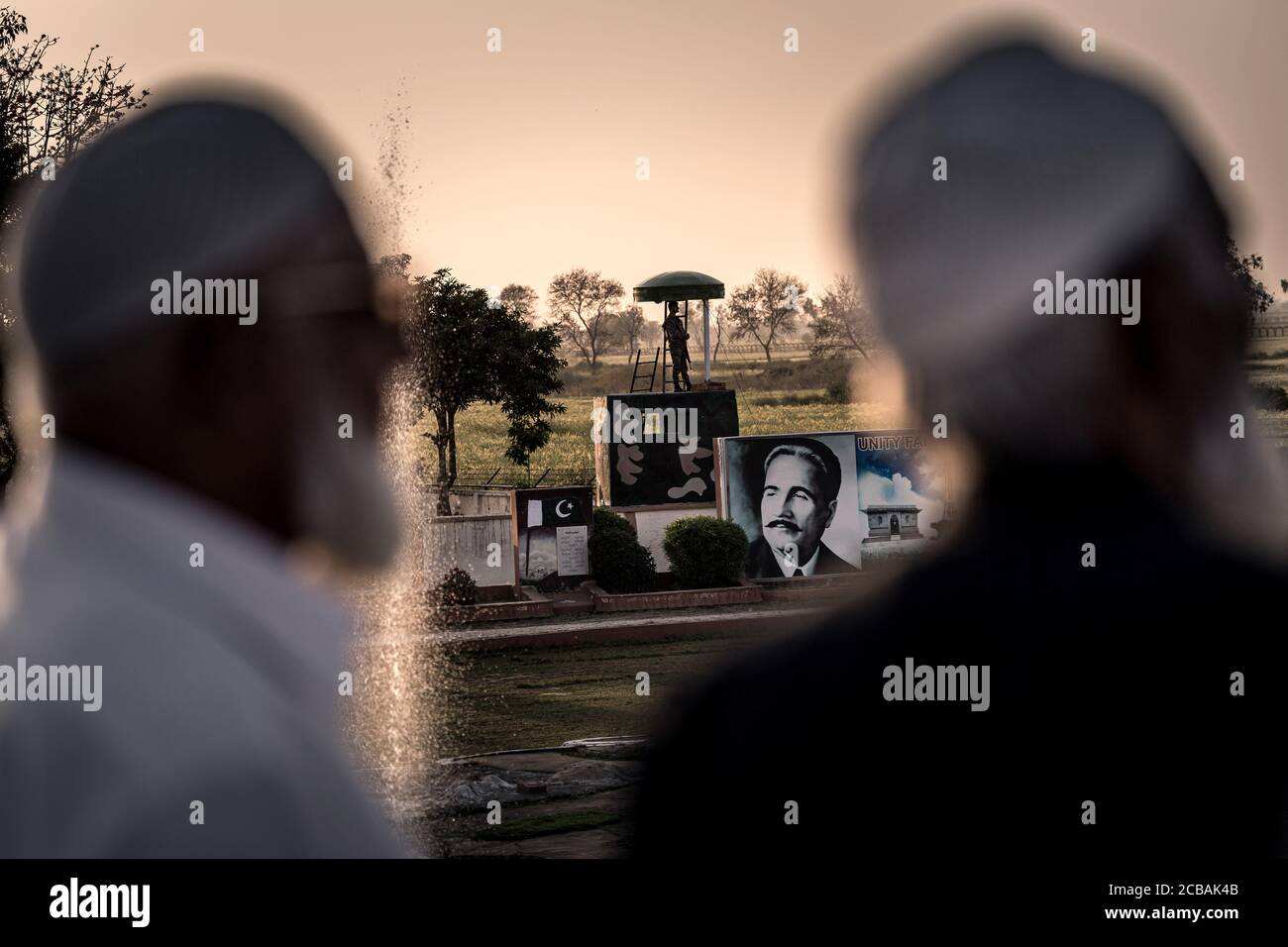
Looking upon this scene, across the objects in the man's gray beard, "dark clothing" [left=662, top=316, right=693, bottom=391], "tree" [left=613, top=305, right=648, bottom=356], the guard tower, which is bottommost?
the man's gray beard

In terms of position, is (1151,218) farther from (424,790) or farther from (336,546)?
(424,790)

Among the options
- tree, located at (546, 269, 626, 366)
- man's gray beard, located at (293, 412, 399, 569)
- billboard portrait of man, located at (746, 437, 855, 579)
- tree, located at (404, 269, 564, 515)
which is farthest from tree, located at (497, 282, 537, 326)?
man's gray beard, located at (293, 412, 399, 569)

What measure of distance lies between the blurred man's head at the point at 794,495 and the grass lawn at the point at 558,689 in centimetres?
358

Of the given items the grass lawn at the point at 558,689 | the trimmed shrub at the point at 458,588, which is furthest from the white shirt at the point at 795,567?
the trimmed shrub at the point at 458,588

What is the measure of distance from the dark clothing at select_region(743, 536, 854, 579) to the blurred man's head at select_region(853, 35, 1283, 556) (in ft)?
55.1

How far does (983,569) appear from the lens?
1.07 metres

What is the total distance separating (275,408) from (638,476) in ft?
58.9

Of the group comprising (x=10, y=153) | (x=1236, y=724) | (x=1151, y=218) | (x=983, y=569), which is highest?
(x=10, y=153)

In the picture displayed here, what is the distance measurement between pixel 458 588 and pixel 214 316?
14702mm

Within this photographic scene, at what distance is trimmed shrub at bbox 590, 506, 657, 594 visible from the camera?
16688 millimetres

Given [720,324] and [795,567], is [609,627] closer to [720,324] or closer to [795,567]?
[795,567]

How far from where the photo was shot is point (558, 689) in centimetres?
1181

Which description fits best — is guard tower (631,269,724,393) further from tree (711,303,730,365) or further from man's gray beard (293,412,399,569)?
man's gray beard (293,412,399,569)

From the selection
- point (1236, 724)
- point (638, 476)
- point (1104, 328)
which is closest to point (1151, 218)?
point (1104, 328)
